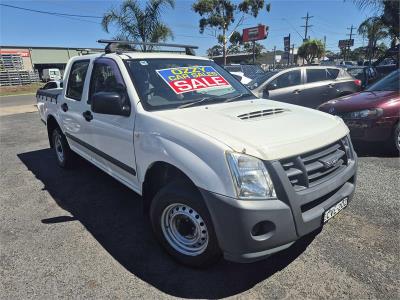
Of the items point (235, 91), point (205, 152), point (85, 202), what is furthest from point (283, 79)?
point (205, 152)

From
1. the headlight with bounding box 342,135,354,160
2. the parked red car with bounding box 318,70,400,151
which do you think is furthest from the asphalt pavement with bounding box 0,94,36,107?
the headlight with bounding box 342,135,354,160

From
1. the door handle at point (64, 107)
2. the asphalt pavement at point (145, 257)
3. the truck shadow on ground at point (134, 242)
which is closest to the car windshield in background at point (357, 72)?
the asphalt pavement at point (145, 257)

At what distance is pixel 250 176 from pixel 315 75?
770cm

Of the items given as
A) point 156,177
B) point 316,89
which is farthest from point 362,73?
point 156,177

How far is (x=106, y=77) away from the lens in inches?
156

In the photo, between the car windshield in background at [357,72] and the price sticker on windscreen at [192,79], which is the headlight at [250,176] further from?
the car windshield in background at [357,72]

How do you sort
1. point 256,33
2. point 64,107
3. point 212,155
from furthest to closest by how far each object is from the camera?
point 256,33
point 64,107
point 212,155

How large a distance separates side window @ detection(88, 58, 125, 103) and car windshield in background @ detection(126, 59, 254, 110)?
0.17m

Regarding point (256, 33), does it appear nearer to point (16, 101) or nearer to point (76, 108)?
point (16, 101)

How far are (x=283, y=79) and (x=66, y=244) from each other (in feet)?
23.9

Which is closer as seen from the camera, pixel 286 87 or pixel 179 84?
pixel 179 84

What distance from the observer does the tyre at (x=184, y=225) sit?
2609 millimetres

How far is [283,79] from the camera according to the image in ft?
29.8

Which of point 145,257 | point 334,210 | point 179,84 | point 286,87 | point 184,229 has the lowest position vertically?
point 145,257
